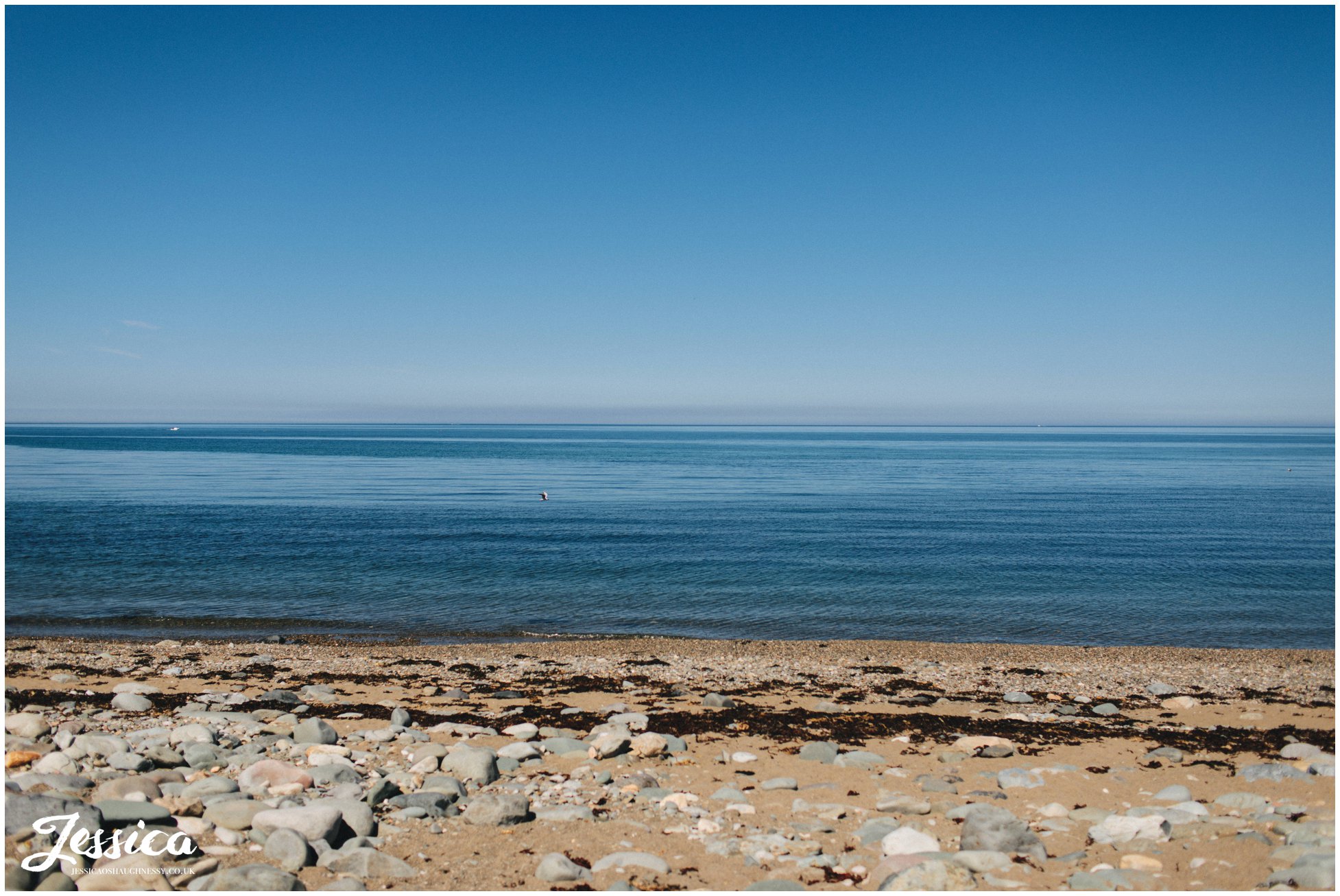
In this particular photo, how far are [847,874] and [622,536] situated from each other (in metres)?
28.6

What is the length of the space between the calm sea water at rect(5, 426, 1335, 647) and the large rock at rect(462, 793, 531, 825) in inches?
515

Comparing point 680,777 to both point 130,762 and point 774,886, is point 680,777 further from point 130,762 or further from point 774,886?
point 130,762

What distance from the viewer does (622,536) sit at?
3491 cm

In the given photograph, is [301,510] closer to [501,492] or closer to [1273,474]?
[501,492]

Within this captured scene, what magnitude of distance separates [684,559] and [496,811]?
22.2 metres

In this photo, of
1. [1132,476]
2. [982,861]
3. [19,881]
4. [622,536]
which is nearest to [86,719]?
[19,881]

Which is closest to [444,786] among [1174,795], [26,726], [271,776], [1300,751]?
[271,776]

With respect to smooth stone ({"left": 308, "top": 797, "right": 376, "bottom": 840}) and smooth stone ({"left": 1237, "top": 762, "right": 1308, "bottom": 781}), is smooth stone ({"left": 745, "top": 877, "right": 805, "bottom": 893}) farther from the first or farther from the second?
smooth stone ({"left": 1237, "top": 762, "right": 1308, "bottom": 781})

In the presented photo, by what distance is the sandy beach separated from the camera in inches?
255

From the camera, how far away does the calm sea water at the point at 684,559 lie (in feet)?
70.6

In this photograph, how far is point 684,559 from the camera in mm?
29516

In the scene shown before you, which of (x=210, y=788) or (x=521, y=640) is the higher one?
(x=210, y=788)

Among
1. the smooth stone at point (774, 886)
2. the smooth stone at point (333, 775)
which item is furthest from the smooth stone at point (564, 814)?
the smooth stone at point (333, 775)

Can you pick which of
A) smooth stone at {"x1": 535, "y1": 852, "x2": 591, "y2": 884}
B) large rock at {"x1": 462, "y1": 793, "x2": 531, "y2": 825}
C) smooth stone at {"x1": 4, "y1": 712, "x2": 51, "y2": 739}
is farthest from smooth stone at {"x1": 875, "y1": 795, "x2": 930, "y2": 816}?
smooth stone at {"x1": 4, "y1": 712, "x2": 51, "y2": 739}
